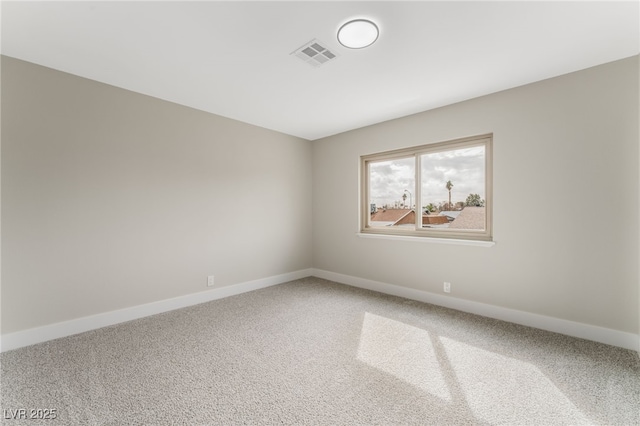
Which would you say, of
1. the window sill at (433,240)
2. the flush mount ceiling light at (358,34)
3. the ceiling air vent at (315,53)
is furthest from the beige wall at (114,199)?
the flush mount ceiling light at (358,34)

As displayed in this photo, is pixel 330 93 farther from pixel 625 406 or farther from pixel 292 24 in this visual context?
pixel 625 406

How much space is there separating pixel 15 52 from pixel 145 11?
1461 millimetres

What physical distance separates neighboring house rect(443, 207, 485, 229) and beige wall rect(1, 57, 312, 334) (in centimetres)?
269

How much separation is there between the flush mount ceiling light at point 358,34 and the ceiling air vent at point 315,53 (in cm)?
16

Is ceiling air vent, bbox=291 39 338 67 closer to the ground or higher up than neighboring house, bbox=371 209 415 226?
higher up

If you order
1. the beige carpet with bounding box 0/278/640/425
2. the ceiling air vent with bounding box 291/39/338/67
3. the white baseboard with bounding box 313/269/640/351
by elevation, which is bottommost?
the beige carpet with bounding box 0/278/640/425

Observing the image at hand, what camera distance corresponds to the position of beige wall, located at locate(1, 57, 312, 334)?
2.32 metres

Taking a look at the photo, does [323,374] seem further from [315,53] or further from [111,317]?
[315,53]

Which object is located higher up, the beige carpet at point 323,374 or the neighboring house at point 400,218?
the neighboring house at point 400,218

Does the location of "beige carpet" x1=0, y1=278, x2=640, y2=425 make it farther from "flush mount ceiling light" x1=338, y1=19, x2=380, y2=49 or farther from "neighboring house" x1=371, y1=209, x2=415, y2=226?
"flush mount ceiling light" x1=338, y1=19, x2=380, y2=49

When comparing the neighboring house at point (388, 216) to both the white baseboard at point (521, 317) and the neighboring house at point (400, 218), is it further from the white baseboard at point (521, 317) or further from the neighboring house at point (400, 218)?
the white baseboard at point (521, 317)

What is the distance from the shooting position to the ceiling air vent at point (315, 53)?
2092 mm

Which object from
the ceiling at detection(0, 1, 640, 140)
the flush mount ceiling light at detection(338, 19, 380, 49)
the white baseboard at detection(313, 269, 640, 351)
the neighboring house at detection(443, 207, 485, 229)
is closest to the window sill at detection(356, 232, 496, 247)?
the neighboring house at detection(443, 207, 485, 229)

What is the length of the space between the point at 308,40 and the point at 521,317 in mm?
3282
